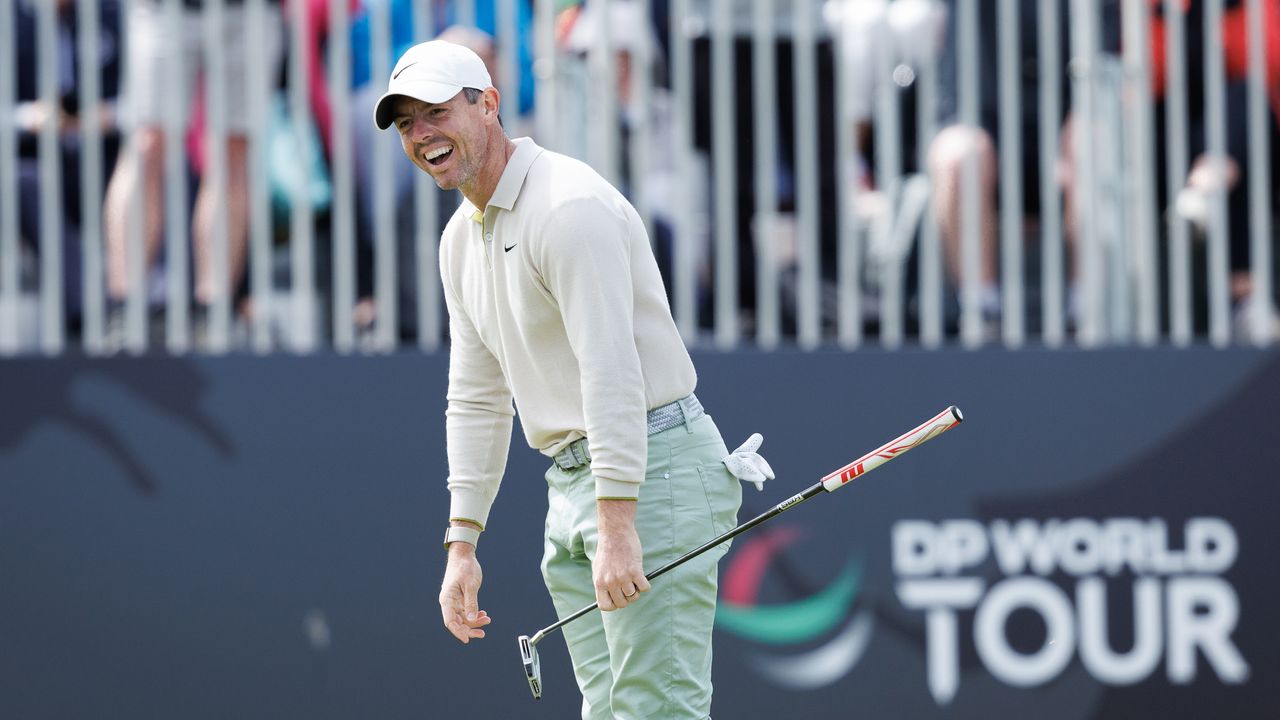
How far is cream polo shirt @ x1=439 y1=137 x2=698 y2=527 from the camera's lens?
3465mm

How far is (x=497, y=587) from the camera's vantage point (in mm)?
5812

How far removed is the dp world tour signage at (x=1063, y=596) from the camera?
5848 mm

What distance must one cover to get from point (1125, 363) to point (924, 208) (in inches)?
31.8

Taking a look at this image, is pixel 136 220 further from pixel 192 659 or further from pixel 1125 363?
pixel 1125 363

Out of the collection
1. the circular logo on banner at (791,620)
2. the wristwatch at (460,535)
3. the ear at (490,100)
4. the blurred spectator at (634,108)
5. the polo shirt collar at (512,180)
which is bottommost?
the circular logo on banner at (791,620)

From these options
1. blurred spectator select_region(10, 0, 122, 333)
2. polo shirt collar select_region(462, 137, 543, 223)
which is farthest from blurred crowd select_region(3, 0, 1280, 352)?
polo shirt collar select_region(462, 137, 543, 223)

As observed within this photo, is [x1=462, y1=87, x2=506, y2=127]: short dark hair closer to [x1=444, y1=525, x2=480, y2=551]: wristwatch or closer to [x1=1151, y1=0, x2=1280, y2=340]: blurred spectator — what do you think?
[x1=444, y1=525, x2=480, y2=551]: wristwatch

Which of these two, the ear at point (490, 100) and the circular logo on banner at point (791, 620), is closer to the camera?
the ear at point (490, 100)

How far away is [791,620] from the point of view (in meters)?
5.83

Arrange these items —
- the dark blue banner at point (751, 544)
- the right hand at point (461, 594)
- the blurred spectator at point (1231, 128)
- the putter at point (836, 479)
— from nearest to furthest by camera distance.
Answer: the putter at point (836, 479), the right hand at point (461, 594), the dark blue banner at point (751, 544), the blurred spectator at point (1231, 128)

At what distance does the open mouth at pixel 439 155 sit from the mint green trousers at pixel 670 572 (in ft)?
2.21

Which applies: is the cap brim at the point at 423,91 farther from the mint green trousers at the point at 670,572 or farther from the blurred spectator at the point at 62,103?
the blurred spectator at the point at 62,103

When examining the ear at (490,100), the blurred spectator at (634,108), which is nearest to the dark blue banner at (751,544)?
the blurred spectator at (634,108)

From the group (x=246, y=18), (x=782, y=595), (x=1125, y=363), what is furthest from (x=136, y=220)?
(x=1125, y=363)
